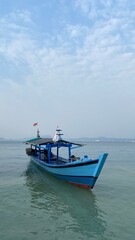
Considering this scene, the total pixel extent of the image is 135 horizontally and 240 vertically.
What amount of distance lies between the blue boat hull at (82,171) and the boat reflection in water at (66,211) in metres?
0.54

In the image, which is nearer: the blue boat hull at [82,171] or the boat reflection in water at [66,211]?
the boat reflection in water at [66,211]

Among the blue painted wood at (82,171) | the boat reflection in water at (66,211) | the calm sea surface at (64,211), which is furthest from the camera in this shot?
the blue painted wood at (82,171)

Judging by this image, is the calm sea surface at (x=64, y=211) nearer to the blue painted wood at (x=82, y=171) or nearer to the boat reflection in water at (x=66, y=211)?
the boat reflection in water at (x=66, y=211)

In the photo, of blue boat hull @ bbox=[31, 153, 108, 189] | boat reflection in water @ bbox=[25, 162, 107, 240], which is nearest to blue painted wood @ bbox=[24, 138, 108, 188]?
blue boat hull @ bbox=[31, 153, 108, 189]

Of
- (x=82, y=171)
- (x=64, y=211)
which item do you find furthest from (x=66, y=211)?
(x=82, y=171)

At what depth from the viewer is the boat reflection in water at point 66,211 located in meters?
10.7

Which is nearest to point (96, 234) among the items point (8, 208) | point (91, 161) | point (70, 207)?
point (70, 207)

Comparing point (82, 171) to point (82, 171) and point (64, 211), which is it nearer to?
point (82, 171)

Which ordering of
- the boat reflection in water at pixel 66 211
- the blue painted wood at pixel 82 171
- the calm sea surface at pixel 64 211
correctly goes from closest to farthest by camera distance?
1. the calm sea surface at pixel 64 211
2. the boat reflection in water at pixel 66 211
3. the blue painted wood at pixel 82 171

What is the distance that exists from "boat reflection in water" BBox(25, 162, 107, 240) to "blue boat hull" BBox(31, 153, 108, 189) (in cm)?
54

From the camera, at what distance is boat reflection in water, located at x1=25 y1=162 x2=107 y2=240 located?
1068 centimetres

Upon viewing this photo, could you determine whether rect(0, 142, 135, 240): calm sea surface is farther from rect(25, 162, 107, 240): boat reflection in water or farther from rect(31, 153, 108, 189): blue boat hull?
rect(31, 153, 108, 189): blue boat hull

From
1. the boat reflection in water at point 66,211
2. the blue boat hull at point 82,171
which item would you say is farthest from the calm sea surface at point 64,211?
the blue boat hull at point 82,171

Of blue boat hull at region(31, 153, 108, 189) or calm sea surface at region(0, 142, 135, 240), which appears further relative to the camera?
blue boat hull at region(31, 153, 108, 189)
